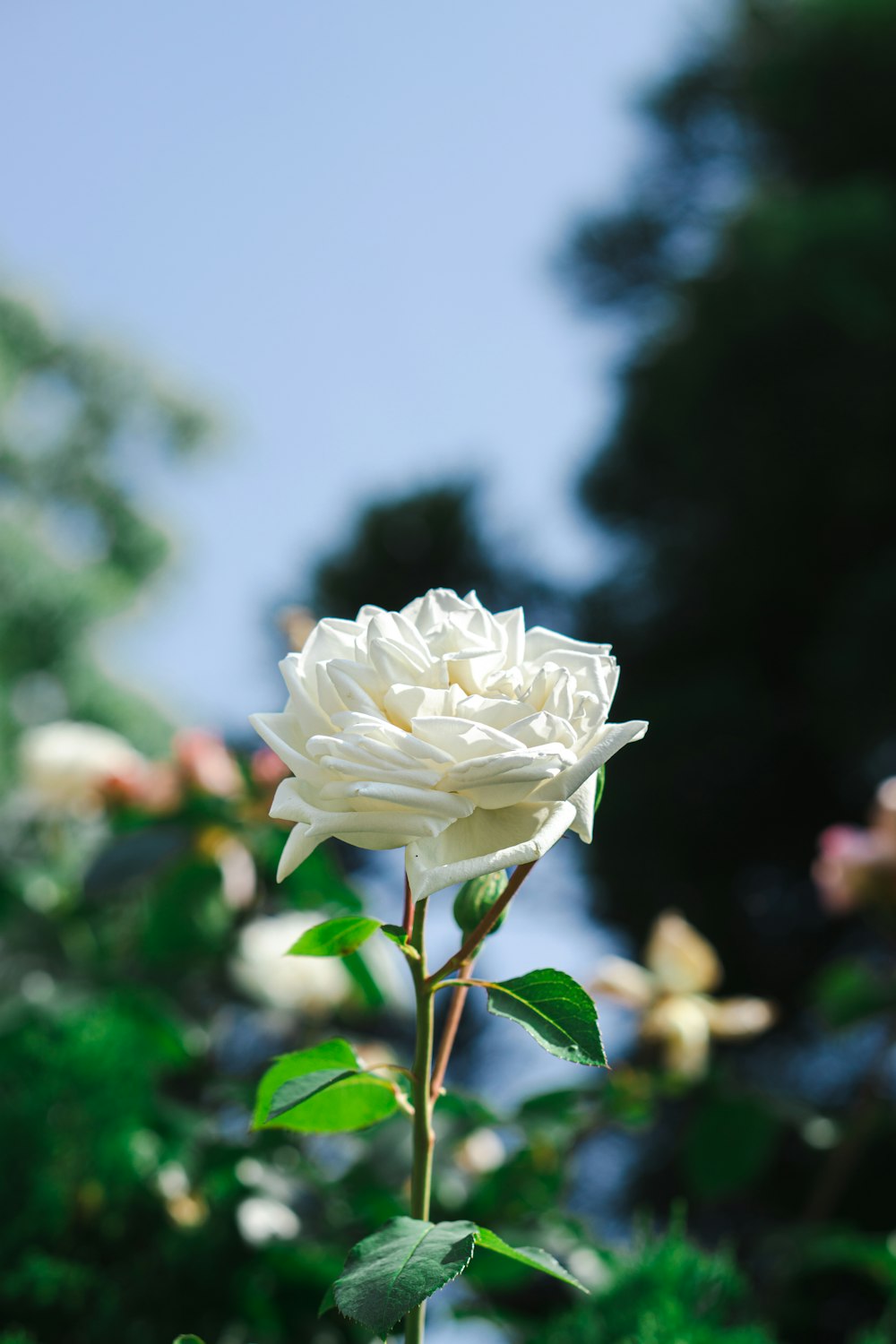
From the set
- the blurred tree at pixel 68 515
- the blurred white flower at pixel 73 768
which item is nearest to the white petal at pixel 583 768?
the blurred white flower at pixel 73 768

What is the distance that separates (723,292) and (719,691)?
1.04 m

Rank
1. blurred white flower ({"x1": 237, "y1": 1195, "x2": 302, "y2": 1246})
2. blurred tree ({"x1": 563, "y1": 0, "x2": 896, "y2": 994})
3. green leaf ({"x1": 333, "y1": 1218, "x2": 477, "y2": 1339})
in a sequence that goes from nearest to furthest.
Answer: green leaf ({"x1": 333, "y1": 1218, "x2": 477, "y2": 1339})
blurred white flower ({"x1": 237, "y1": 1195, "x2": 302, "y2": 1246})
blurred tree ({"x1": 563, "y1": 0, "x2": 896, "y2": 994})

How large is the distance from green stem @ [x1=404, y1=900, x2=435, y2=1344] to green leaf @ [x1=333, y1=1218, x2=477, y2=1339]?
12mm

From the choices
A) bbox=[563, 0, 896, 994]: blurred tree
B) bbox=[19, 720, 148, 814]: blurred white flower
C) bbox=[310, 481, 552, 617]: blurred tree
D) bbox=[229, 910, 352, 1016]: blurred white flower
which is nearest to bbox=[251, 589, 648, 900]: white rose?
bbox=[229, 910, 352, 1016]: blurred white flower

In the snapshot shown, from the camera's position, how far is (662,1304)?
39 centimetres

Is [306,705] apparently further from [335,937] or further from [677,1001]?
[677,1001]

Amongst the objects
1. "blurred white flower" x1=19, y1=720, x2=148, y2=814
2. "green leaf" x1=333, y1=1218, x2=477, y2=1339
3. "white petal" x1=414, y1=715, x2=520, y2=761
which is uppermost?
"blurred white flower" x1=19, y1=720, x2=148, y2=814

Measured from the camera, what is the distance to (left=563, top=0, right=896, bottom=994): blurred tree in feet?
7.16

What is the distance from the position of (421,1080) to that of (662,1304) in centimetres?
21

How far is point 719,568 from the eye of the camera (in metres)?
2.65

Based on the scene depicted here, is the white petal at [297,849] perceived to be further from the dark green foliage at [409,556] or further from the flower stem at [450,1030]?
the dark green foliage at [409,556]

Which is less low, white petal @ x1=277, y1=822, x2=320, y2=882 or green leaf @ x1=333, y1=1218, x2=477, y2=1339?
white petal @ x1=277, y1=822, x2=320, y2=882

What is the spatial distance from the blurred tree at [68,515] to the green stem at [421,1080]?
4107 millimetres

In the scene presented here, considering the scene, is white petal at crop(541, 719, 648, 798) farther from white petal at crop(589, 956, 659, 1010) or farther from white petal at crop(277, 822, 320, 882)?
white petal at crop(589, 956, 659, 1010)
